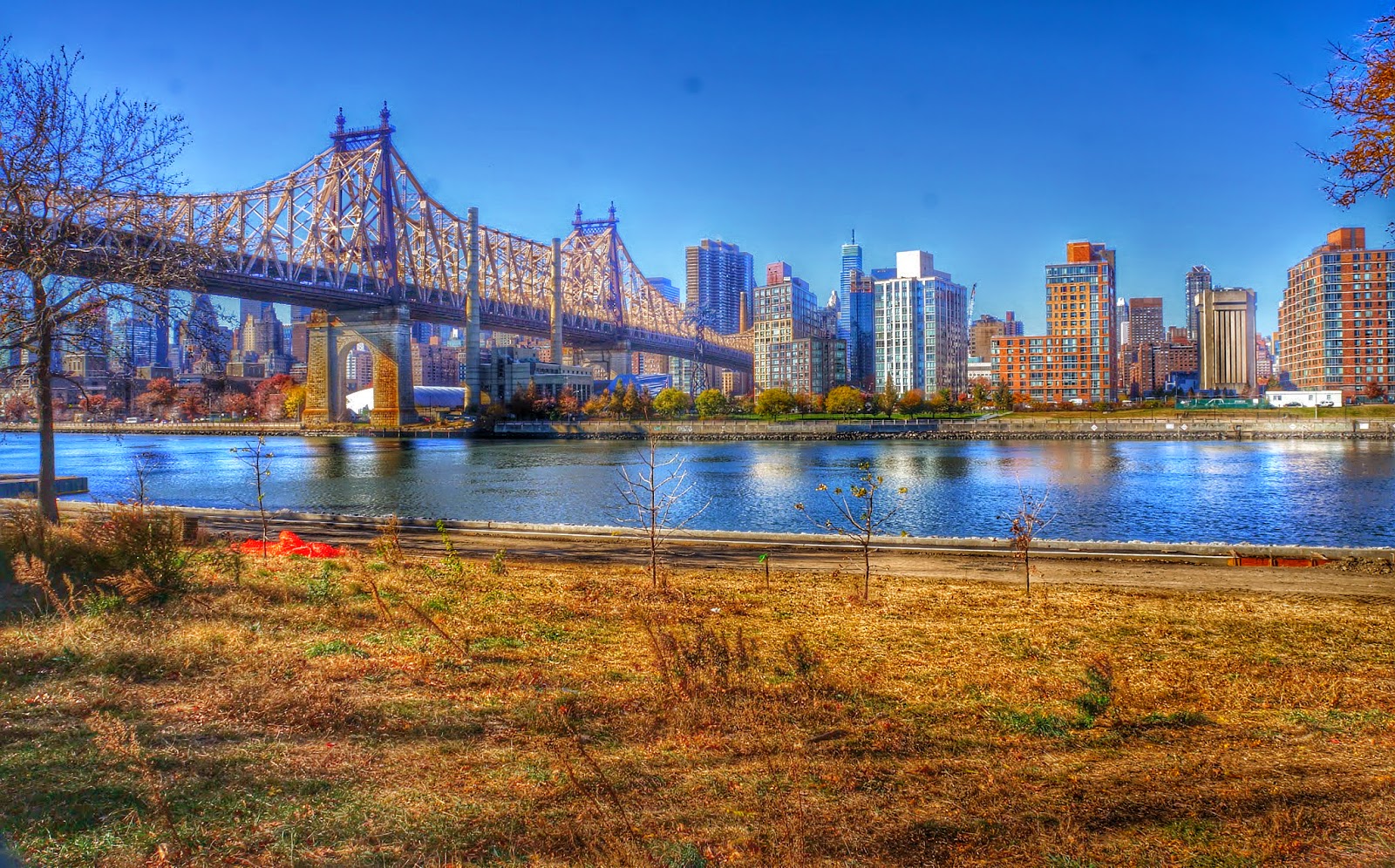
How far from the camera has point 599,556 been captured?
15.4 m

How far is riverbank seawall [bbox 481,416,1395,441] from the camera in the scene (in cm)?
8356

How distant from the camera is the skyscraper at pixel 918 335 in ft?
572

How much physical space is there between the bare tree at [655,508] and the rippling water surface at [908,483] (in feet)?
2.94

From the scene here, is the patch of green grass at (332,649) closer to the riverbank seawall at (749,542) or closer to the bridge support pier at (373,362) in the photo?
the riverbank seawall at (749,542)

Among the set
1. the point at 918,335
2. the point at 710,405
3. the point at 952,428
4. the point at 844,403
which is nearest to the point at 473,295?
the point at 710,405

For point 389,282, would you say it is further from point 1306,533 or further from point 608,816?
point 608,816

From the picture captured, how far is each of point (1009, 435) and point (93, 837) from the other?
3661 inches

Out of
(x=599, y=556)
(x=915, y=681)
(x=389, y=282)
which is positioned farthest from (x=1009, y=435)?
(x=915, y=681)

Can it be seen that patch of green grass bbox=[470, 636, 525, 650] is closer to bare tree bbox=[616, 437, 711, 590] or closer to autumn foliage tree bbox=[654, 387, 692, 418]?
bare tree bbox=[616, 437, 711, 590]

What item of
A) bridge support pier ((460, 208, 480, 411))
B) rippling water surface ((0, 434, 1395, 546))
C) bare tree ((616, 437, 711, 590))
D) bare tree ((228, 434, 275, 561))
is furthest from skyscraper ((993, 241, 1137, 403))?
bare tree ((228, 434, 275, 561))

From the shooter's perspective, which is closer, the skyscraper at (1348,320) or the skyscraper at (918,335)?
the skyscraper at (1348,320)

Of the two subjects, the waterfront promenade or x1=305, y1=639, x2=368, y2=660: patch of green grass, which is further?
the waterfront promenade

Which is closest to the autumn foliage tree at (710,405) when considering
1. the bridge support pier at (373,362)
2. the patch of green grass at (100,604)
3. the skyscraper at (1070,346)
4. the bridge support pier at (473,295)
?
the bridge support pier at (473,295)

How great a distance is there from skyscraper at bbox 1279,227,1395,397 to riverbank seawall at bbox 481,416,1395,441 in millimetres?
45827
